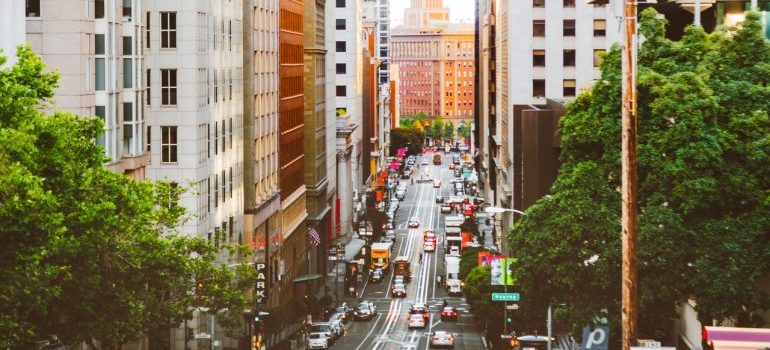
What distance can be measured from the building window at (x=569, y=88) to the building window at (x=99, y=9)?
223 feet

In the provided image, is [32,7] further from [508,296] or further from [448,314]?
[448,314]

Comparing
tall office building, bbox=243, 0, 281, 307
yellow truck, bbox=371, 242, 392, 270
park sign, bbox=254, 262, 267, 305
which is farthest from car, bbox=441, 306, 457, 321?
yellow truck, bbox=371, 242, 392, 270

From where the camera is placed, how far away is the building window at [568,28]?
13075 centimetres

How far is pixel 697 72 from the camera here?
4753 cm

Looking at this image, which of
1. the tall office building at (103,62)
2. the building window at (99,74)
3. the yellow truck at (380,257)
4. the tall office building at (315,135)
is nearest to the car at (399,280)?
the tall office building at (315,135)

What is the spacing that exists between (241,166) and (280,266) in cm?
1615

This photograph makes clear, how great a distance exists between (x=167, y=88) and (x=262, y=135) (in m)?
27.4

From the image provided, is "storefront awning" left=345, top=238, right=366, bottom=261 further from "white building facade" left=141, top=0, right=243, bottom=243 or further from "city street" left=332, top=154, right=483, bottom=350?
"white building facade" left=141, top=0, right=243, bottom=243

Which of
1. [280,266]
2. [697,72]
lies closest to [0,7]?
[697,72]

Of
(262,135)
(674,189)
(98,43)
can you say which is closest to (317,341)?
(262,135)

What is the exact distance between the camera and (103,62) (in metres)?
70.1

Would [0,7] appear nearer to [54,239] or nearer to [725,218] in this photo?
[54,239]

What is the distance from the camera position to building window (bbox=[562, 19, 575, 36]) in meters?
131

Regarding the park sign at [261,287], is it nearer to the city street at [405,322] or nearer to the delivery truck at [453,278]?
the city street at [405,322]
